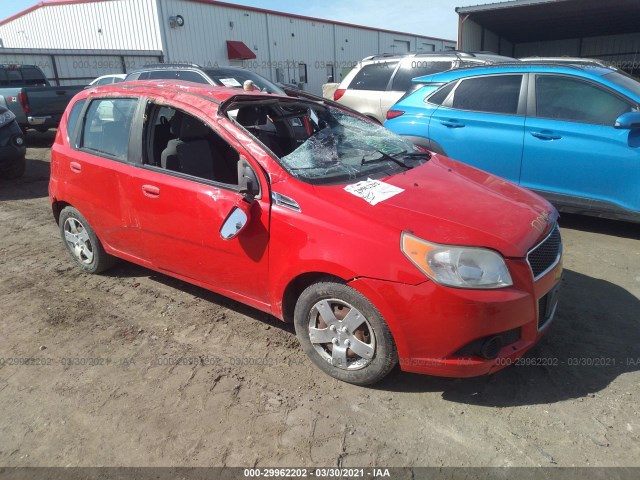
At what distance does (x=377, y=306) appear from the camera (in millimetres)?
2439

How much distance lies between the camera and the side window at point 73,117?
13.3 feet

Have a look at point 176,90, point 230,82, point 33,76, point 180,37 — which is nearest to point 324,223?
point 176,90

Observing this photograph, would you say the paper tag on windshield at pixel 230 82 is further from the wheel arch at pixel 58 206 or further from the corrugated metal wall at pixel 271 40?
the corrugated metal wall at pixel 271 40

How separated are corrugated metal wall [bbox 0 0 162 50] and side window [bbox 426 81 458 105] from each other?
2033 cm

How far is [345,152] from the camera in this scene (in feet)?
10.8

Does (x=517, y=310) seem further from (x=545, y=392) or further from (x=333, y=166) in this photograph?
(x=333, y=166)

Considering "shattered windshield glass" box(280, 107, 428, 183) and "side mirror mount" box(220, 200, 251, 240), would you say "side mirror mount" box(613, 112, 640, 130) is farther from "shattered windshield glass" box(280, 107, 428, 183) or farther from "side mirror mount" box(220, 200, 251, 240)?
"side mirror mount" box(220, 200, 251, 240)

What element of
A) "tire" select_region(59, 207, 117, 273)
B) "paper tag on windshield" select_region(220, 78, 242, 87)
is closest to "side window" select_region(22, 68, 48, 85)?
"paper tag on windshield" select_region(220, 78, 242, 87)

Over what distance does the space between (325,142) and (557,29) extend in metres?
17.5

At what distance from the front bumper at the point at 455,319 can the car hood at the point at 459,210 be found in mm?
202

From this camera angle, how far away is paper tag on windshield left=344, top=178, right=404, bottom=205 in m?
2.70

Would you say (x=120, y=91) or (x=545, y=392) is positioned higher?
(x=120, y=91)

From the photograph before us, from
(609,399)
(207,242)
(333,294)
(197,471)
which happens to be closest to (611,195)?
(609,399)

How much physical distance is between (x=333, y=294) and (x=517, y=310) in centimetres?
96
